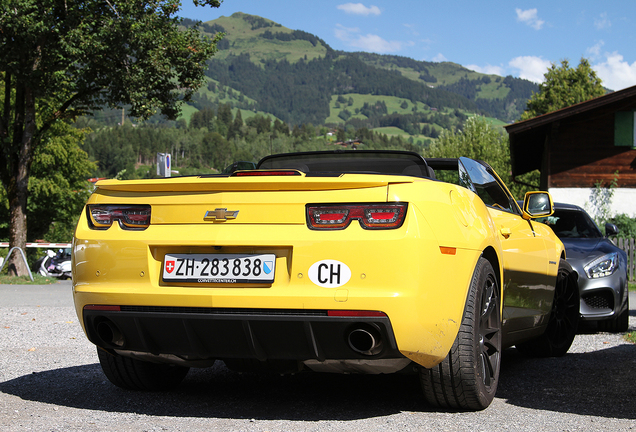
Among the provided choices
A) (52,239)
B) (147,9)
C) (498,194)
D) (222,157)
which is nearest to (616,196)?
(147,9)

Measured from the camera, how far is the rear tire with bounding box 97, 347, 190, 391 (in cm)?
433

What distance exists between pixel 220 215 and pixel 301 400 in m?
1.36

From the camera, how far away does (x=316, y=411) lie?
3928 millimetres

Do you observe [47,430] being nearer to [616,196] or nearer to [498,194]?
[498,194]

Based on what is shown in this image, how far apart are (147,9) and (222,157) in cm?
14610

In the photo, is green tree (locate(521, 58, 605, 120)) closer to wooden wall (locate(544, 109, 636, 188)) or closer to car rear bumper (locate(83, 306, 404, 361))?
wooden wall (locate(544, 109, 636, 188))

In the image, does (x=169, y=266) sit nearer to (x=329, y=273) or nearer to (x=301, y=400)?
(x=329, y=273)

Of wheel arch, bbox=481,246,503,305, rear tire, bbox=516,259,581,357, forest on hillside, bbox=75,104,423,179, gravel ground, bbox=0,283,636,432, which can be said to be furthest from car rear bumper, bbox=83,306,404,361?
forest on hillside, bbox=75,104,423,179

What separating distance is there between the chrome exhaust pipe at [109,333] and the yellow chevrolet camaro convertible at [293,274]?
12 millimetres

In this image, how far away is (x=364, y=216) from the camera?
3.35m

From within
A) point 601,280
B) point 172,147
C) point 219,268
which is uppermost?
point 172,147

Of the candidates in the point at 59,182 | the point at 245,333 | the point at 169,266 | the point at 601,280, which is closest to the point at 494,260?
the point at 245,333

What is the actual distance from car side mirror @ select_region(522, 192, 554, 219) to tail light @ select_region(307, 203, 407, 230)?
7.62 feet

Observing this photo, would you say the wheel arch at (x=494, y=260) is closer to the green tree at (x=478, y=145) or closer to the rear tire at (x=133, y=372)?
the rear tire at (x=133, y=372)
